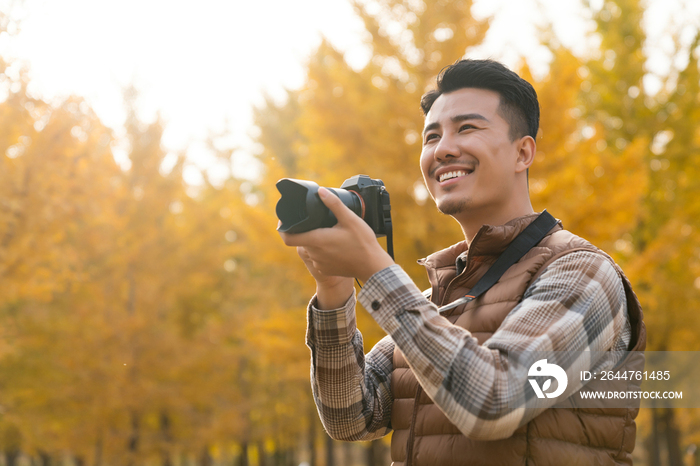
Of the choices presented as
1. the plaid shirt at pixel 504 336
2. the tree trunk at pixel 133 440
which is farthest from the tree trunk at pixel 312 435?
the plaid shirt at pixel 504 336

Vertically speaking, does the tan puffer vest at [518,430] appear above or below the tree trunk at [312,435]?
above

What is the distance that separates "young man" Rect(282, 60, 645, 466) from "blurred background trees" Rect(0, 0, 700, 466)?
11.2ft

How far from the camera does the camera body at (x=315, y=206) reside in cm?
122

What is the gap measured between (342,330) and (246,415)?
923 cm

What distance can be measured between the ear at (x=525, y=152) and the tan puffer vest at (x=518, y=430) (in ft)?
0.55

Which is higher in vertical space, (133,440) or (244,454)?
(133,440)

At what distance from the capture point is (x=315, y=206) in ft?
4.00

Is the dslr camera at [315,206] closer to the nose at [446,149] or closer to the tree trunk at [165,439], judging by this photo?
the nose at [446,149]

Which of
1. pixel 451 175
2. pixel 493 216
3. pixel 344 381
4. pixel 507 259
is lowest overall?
pixel 344 381

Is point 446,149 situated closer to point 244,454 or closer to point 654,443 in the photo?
point 654,443

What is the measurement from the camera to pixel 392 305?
3.84 ft

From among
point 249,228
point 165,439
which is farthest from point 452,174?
point 165,439

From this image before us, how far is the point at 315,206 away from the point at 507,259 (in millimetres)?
541

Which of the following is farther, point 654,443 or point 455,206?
point 654,443
